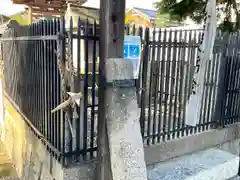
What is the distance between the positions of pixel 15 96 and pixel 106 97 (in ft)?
14.5

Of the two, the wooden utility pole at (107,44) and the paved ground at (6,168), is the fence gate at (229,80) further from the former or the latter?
the paved ground at (6,168)

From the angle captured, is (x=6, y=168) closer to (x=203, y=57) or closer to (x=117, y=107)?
(x=117, y=107)

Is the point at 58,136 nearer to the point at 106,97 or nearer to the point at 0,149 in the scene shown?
the point at 106,97

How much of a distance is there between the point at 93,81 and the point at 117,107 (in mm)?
561

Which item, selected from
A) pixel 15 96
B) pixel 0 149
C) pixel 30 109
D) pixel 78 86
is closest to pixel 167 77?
pixel 78 86

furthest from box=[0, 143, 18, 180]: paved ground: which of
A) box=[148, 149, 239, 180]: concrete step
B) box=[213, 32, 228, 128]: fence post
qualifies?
box=[213, 32, 228, 128]: fence post

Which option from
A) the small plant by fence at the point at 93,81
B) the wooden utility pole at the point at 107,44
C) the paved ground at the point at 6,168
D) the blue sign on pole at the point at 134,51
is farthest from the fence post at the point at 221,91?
the paved ground at the point at 6,168

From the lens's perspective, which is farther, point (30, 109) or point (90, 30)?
point (30, 109)

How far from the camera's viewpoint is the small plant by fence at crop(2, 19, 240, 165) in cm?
318

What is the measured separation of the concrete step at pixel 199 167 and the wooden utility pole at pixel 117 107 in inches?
46.8

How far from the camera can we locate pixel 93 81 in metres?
3.23

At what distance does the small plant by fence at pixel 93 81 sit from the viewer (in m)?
3.18

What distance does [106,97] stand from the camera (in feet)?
9.56

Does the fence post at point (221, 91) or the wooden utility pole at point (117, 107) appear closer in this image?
the wooden utility pole at point (117, 107)
